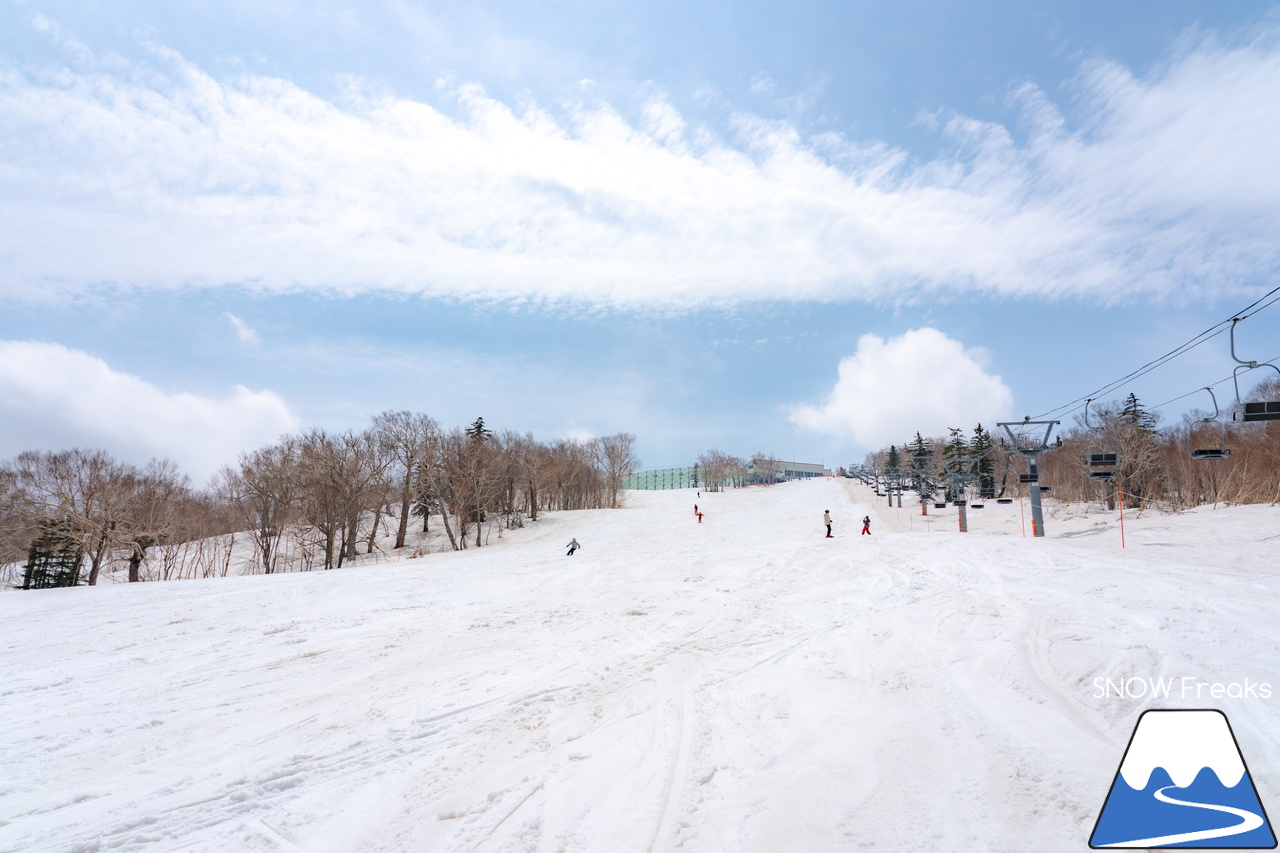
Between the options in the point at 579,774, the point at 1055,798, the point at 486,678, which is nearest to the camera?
the point at 1055,798

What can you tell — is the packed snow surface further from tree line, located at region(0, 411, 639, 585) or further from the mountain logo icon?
tree line, located at region(0, 411, 639, 585)

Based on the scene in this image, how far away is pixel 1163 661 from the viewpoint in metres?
8.34

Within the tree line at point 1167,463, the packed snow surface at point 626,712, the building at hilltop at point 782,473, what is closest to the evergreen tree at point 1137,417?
the tree line at point 1167,463

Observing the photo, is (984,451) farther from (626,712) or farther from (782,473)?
(782,473)

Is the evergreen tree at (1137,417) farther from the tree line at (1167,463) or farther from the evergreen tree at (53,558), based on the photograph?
the evergreen tree at (53,558)

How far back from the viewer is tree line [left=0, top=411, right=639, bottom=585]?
33531 mm

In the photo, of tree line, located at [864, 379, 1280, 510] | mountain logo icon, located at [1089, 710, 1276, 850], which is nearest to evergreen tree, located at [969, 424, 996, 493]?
tree line, located at [864, 379, 1280, 510]

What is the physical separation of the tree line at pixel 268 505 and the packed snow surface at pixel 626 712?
2255cm

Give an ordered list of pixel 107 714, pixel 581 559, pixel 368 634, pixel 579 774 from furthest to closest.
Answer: pixel 581 559
pixel 368 634
pixel 107 714
pixel 579 774

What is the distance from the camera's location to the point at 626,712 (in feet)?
24.4

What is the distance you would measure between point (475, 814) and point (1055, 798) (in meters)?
5.18

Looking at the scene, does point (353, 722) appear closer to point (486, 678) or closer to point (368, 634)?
point (486, 678)

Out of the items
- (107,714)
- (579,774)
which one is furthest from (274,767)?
(107,714)

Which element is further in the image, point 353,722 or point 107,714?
point 107,714
